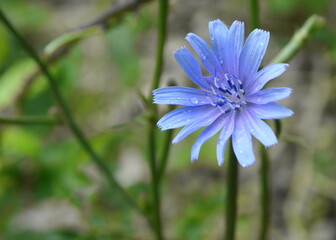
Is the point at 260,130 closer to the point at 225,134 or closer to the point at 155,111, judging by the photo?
the point at 225,134

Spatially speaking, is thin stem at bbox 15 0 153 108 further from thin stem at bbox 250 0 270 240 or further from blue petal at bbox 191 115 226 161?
blue petal at bbox 191 115 226 161

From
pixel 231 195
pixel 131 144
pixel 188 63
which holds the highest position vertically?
pixel 131 144

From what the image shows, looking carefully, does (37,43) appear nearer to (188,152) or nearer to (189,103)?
(188,152)

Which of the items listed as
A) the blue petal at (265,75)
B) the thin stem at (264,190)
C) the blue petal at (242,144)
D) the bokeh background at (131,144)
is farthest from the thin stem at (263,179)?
the blue petal at (242,144)

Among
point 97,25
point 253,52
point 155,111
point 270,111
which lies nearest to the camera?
point 270,111

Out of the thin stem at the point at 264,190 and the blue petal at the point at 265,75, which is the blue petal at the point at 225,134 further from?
the thin stem at the point at 264,190

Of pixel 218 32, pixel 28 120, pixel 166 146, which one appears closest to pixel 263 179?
pixel 166 146
